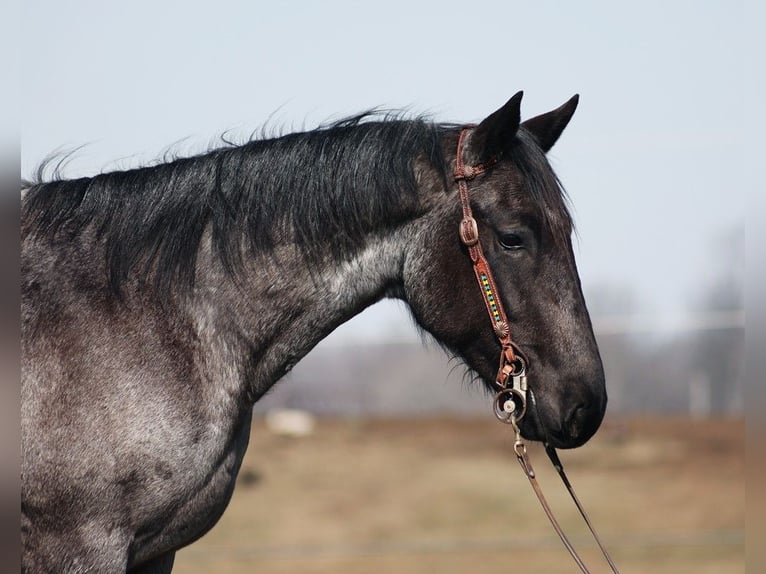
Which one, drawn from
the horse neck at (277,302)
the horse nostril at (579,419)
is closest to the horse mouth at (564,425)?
the horse nostril at (579,419)

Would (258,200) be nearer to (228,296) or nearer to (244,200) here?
(244,200)

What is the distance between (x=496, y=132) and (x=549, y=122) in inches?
16.7

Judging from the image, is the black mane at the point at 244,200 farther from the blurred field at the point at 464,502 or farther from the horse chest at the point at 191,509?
the blurred field at the point at 464,502

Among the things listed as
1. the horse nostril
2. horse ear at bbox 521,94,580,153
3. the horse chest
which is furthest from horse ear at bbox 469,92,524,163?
the horse chest

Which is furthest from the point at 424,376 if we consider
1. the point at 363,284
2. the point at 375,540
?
the point at 363,284

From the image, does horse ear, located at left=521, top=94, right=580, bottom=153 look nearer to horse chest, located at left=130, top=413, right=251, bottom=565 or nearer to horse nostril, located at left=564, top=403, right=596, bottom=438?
horse nostril, located at left=564, top=403, right=596, bottom=438

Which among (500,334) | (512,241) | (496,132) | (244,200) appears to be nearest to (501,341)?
(500,334)

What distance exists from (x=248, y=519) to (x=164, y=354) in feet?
40.9

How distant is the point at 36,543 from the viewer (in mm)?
2916

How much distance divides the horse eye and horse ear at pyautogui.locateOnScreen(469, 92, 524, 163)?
0.30m

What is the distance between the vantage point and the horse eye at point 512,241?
3.22 m

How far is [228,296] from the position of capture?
3.24 m

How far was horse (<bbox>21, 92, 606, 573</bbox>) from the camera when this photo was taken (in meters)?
2.95

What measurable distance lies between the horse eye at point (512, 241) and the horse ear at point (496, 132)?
11.7 inches
